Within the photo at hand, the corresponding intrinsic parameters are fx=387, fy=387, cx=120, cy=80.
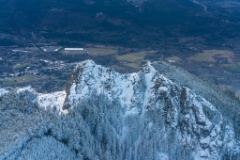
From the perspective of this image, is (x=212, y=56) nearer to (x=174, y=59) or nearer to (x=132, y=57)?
(x=174, y=59)

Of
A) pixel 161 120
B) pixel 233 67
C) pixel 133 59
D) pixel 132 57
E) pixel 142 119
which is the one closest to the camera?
pixel 161 120

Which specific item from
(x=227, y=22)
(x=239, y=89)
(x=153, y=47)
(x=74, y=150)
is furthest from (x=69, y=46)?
(x=74, y=150)

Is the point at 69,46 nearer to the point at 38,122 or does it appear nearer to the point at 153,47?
the point at 153,47

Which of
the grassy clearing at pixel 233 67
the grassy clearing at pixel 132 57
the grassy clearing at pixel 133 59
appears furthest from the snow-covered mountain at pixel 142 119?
the grassy clearing at pixel 233 67

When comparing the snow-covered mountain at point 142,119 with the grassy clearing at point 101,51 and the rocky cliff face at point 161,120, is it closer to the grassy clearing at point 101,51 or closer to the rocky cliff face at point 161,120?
the rocky cliff face at point 161,120

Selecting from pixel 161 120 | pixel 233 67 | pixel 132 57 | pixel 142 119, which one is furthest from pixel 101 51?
pixel 161 120

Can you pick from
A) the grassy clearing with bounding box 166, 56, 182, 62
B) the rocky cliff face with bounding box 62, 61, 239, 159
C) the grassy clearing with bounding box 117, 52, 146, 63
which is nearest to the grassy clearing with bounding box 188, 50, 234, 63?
the grassy clearing with bounding box 166, 56, 182, 62
